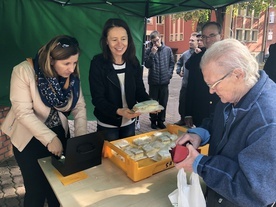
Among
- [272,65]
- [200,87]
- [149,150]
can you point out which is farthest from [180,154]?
[272,65]

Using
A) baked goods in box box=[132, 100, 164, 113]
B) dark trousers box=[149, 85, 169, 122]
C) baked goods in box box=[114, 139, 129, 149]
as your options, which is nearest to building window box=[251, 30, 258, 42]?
dark trousers box=[149, 85, 169, 122]

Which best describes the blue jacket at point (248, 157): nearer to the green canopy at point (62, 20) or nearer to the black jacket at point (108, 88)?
the black jacket at point (108, 88)

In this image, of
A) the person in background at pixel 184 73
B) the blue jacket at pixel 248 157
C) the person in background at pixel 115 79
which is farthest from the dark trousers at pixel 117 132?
the person in background at pixel 184 73

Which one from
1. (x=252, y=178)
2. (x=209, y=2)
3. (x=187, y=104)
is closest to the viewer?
(x=252, y=178)

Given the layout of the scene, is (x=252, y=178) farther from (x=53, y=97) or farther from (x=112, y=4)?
(x=112, y=4)

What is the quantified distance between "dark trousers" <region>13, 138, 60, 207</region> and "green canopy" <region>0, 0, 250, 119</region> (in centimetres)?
168

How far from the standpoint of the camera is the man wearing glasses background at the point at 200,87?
2.74 meters

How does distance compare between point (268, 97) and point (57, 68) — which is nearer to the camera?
point (268, 97)

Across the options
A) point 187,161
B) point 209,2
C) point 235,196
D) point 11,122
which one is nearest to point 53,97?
point 11,122

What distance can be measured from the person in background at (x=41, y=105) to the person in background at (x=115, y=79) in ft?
0.88

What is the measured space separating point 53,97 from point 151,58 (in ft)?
11.9

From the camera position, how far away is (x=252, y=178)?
897 mm

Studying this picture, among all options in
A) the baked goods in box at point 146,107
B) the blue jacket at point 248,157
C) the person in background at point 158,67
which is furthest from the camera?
the person in background at point 158,67

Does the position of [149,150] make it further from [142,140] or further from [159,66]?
[159,66]
